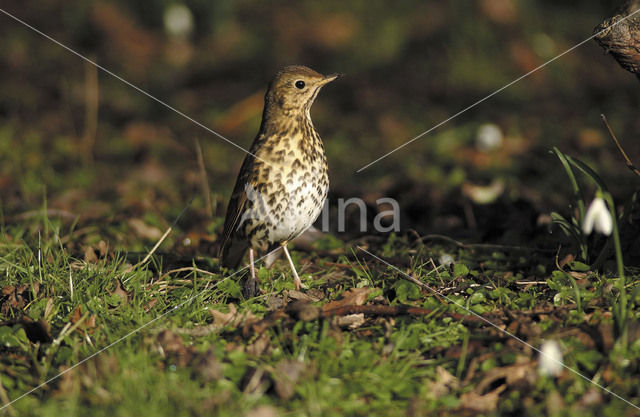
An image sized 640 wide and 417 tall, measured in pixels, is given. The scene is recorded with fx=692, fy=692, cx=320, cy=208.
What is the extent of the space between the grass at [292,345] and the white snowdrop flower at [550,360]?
0.07 m

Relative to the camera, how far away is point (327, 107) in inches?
308

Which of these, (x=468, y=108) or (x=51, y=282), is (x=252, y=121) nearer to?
(x=468, y=108)

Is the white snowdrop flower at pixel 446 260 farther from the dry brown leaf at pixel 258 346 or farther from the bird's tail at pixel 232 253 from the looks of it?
the dry brown leaf at pixel 258 346

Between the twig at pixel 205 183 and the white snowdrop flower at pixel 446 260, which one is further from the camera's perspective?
the twig at pixel 205 183

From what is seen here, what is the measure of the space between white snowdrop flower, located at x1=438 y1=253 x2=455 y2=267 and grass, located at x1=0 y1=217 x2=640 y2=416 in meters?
0.12

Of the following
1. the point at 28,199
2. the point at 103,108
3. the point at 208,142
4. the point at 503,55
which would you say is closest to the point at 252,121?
the point at 208,142

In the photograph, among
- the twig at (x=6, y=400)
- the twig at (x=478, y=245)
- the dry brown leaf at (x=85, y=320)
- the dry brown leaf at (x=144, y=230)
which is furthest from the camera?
the dry brown leaf at (x=144, y=230)

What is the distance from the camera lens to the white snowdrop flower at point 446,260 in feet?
12.5

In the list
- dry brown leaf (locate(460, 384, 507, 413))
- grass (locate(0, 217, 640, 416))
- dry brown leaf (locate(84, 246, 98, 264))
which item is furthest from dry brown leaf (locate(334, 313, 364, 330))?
dry brown leaf (locate(84, 246, 98, 264))

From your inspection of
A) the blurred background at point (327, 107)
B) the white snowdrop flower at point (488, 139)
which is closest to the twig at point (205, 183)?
the blurred background at point (327, 107)

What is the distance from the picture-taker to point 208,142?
23.6ft

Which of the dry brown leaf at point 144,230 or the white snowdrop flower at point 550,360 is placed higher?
the white snowdrop flower at point 550,360

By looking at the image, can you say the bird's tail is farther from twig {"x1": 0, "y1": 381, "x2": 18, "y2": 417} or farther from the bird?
twig {"x1": 0, "y1": 381, "x2": 18, "y2": 417}

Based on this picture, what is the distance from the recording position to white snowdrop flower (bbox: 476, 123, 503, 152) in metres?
6.50
